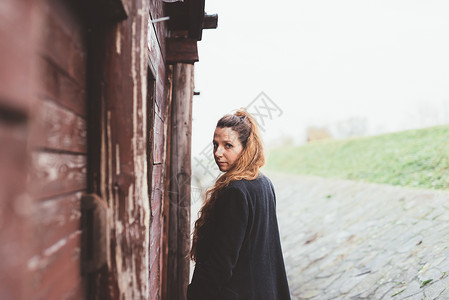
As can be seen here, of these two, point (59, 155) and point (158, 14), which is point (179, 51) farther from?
point (59, 155)

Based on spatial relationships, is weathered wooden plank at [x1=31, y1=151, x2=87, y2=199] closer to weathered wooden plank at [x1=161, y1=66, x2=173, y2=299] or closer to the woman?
the woman

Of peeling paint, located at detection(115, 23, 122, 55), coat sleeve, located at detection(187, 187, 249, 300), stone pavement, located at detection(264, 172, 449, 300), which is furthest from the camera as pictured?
stone pavement, located at detection(264, 172, 449, 300)

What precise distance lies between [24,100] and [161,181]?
2927 millimetres

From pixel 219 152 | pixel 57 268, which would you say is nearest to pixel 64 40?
pixel 57 268

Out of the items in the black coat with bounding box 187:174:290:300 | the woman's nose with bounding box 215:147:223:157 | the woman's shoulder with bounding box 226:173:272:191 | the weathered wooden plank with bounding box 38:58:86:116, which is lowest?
the black coat with bounding box 187:174:290:300

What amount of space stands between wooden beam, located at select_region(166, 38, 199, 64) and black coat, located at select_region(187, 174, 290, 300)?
71.4 inches

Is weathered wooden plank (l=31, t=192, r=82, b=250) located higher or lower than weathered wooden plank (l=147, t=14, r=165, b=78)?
lower

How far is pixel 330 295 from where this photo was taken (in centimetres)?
484

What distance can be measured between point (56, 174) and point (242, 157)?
5.20 ft

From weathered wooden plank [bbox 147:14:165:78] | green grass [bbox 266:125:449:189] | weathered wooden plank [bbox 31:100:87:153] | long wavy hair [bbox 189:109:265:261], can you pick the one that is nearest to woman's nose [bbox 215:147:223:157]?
long wavy hair [bbox 189:109:265:261]

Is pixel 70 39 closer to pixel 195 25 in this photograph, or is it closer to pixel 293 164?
pixel 195 25

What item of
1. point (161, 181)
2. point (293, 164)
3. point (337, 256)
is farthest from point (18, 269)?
point (293, 164)

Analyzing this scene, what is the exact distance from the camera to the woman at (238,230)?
6.55 ft

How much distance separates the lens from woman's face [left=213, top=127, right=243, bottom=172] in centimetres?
231
